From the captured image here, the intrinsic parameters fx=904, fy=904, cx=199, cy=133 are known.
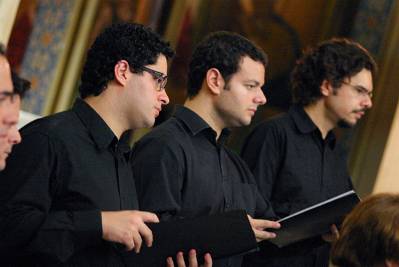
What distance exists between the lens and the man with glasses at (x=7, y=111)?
225 cm

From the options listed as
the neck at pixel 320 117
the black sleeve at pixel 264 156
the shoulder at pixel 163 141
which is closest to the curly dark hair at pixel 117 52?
the shoulder at pixel 163 141

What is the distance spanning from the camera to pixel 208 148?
140 inches

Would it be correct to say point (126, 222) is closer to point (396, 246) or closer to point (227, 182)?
point (396, 246)

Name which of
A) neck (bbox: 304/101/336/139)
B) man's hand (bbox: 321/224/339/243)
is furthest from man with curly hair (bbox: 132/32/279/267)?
neck (bbox: 304/101/336/139)

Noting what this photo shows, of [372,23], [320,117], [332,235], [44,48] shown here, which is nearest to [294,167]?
[320,117]

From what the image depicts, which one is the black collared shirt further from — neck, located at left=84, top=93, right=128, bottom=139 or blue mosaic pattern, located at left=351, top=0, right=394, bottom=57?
blue mosaic pattern, located at left=351, top=0, right=394, bottom=57

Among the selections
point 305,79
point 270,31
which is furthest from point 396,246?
point 270,31

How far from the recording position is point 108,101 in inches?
118

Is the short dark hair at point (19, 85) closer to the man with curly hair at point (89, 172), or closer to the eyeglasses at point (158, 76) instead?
the man with curly hair at point (89, 172)

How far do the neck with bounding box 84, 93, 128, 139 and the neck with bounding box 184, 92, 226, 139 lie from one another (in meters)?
0.70

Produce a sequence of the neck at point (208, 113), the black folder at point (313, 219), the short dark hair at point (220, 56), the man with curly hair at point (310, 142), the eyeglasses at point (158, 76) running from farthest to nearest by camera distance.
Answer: the man with curly hair at point (310, 142) < the short dark hair at point (220, 56) < the neck at point (208, 113) < the black folder at point (313, 219) < the eyeglasses at point (158, 76)

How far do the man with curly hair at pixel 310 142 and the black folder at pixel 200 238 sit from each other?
0.62 meters

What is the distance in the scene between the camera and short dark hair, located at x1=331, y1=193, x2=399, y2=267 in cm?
267

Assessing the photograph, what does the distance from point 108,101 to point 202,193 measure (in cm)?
61
